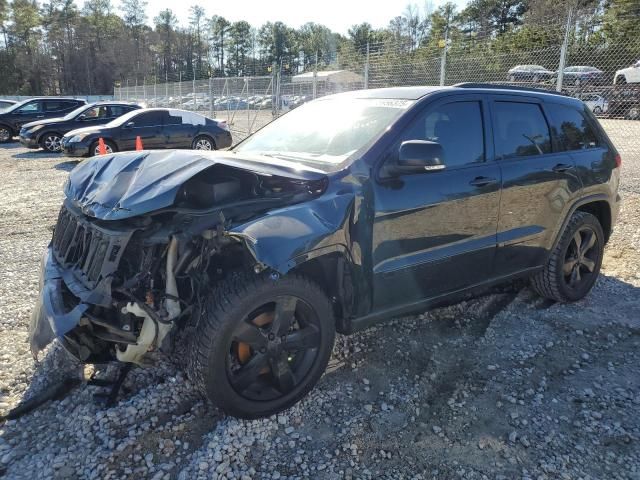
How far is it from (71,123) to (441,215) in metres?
14.7

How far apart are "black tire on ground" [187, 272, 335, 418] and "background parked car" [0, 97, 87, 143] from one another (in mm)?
17792

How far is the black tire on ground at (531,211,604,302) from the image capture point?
4230 mm

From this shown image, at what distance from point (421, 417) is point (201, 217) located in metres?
1.69

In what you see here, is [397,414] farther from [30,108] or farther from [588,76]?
[30,108]

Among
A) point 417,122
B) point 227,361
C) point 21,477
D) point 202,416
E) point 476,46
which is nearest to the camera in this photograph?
point 21,477

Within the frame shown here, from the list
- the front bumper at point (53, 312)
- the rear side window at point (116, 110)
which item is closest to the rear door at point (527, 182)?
the front bumper at point (53, 312)

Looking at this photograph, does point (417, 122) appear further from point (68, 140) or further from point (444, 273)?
point (68, 140)

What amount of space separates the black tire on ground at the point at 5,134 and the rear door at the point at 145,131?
868cm

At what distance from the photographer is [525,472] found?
2408mm

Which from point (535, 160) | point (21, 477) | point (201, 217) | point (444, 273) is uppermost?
point (535, 160)

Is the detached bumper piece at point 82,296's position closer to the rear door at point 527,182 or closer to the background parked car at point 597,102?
the rear door at point 527,182

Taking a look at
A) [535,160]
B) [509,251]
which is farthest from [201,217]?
[535,160]

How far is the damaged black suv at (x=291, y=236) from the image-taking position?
2514 millimetres

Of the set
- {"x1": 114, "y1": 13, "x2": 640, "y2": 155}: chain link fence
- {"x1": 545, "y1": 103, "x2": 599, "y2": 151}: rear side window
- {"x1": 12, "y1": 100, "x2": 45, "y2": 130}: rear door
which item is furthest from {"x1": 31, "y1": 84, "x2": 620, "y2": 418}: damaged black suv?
{"x1": 12, "y1": 100, "x2": 45, "y2": 130}: rear door
